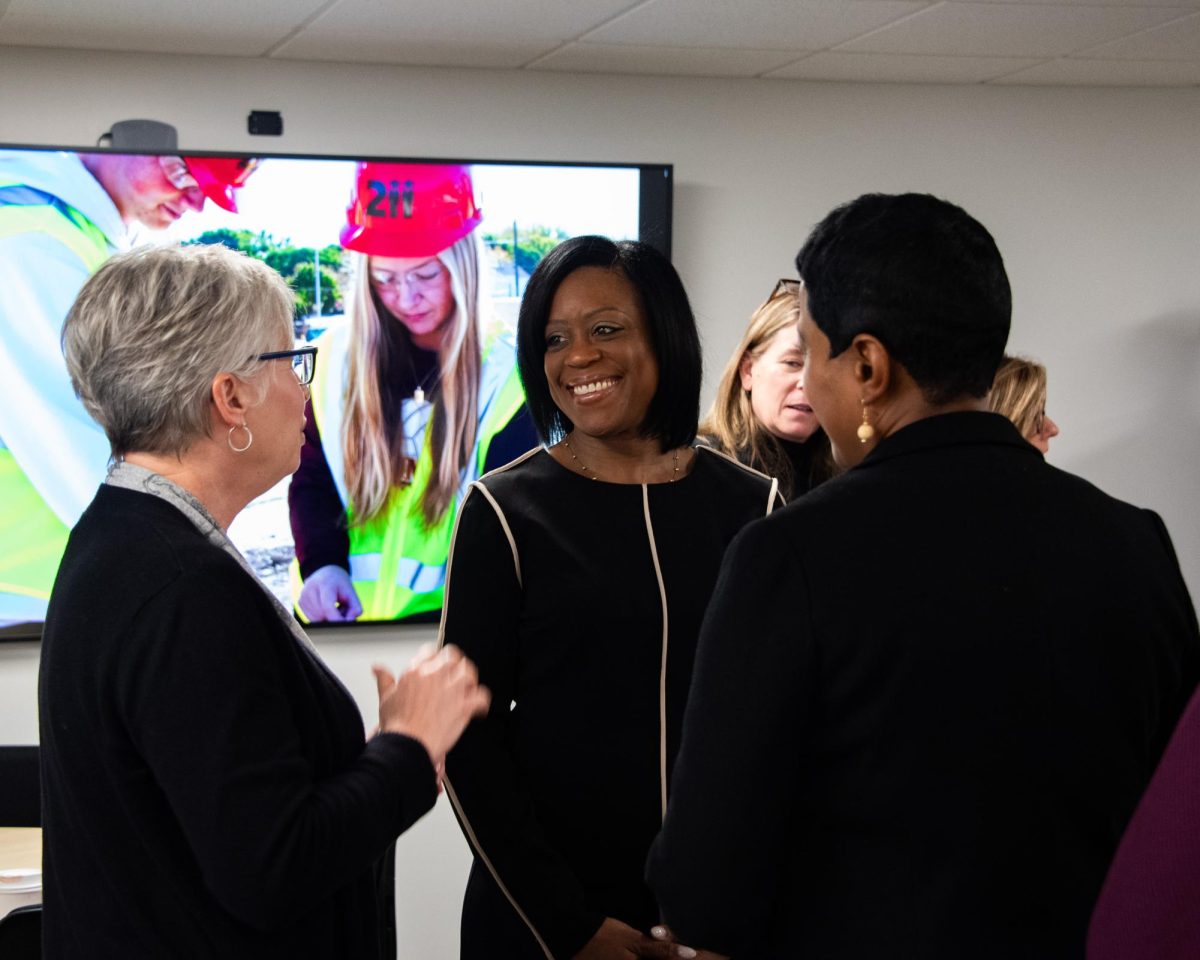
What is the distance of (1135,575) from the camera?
3.93 feet

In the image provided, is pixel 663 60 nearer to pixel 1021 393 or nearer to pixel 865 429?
pixel 1021 393

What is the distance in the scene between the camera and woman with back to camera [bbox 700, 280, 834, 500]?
8.23 ft

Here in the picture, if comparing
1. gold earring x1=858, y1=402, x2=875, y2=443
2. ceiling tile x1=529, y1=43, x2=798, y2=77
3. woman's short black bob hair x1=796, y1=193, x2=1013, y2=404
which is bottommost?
gold earring x1=858, y1=402, x2=875, y2=443

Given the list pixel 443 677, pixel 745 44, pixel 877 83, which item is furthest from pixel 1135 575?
pixel 877 83

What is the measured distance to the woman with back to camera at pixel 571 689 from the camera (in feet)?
5.83

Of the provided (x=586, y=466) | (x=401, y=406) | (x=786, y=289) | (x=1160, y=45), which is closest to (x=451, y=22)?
(x=401, y=406)

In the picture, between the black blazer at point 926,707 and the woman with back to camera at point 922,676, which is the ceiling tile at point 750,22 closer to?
the woman with back to camera at point 922,676

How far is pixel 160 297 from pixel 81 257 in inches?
93.8

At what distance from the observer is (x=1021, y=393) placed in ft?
10.2

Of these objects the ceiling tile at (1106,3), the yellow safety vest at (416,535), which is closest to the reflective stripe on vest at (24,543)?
the yellow safety vest at (416,535)

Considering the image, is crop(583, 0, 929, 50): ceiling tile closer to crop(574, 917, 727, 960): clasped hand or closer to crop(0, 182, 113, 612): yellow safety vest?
crop(0, 182, 113, 612): yellow safety vest

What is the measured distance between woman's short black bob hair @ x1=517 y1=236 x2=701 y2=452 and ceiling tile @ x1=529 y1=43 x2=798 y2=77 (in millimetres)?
1837

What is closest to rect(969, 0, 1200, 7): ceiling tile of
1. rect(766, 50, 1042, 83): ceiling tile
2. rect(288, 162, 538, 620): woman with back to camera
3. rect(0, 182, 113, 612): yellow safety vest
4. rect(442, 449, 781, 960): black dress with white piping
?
rect(766, 50, 1042, 83): ceiling tile

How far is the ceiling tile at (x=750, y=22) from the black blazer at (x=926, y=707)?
2.25 m
